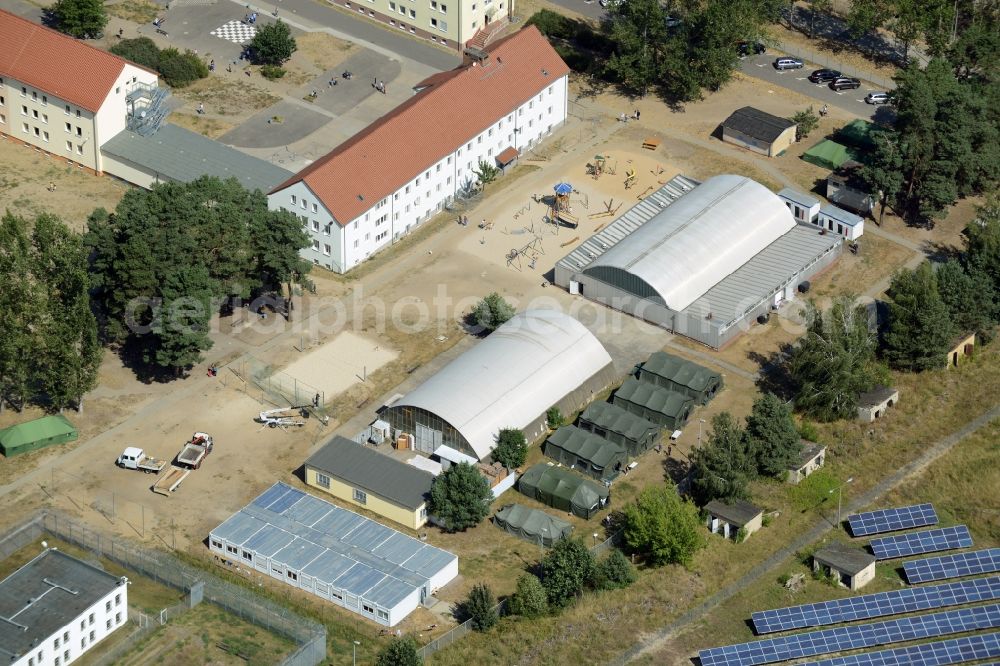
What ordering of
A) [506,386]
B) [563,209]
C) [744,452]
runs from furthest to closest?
1. [563,209]
2. [506,386]
3. [744,452]

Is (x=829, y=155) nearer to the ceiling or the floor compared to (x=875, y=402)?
nearer to the ceiling

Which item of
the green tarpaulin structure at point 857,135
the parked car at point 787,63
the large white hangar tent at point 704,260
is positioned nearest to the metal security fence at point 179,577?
the large white hangar tent at point 704,260

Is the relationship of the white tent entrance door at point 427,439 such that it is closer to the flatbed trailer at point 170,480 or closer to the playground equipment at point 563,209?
the flatbed trailer at point 170,480

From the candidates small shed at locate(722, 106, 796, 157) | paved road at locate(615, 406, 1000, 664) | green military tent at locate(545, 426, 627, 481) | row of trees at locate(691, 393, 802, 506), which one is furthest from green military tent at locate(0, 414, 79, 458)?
small shed at locate(722, 106, 796, 157)

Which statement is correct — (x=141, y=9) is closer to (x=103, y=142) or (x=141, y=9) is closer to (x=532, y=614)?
(x=103, y=142)

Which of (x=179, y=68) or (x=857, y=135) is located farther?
(x=179, y=68)

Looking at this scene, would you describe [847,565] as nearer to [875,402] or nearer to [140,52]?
[875,402]

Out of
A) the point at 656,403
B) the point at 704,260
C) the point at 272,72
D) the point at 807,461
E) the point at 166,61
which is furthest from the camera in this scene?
the point at 272,72

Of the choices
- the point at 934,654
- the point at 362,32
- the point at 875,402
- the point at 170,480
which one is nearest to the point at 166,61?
the point at 362,32
